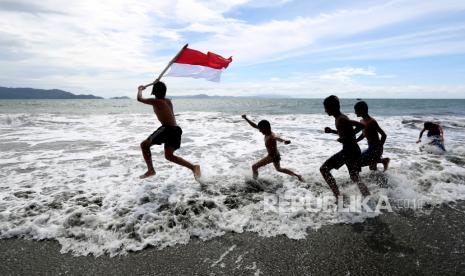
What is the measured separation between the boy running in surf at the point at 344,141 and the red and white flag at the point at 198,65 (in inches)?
112

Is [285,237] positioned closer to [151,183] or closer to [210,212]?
[210,212]

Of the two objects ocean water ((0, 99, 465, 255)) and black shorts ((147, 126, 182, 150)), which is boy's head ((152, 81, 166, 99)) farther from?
ocean water ((0, 99, 465, 255))

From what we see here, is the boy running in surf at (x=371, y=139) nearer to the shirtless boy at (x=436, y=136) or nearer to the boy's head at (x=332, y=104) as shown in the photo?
the boy's head at (x=332, y=104)

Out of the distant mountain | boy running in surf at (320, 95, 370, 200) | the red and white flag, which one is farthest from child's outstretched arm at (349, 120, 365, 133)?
the distant mountain

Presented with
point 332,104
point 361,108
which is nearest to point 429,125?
point 361,108

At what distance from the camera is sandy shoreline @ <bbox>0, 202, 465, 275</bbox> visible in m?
3.21

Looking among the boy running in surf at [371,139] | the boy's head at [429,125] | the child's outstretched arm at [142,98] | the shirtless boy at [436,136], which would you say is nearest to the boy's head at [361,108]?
the boy running in surf at [371,139]

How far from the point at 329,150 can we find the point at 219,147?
3.54 meters

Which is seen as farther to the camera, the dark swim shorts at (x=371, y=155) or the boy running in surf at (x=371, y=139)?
the dark swim shorts at (x=371, y=155)

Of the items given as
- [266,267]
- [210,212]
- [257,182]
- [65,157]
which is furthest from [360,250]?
[65,157]

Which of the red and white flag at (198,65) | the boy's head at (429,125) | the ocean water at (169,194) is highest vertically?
the red and white flag at (198,65)

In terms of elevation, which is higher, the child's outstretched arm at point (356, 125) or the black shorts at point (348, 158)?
the child's outstretched arm at point (356, 125)

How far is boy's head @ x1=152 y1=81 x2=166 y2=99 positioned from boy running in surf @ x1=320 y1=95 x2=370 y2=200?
289cm

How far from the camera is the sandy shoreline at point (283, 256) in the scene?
126 inches
